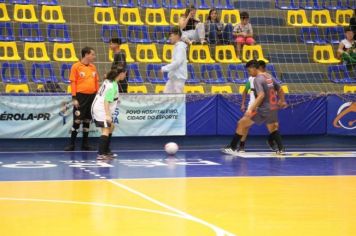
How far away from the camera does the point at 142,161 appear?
46.3 ft

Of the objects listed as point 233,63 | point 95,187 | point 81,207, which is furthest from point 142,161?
point 233,63

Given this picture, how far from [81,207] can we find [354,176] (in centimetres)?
538

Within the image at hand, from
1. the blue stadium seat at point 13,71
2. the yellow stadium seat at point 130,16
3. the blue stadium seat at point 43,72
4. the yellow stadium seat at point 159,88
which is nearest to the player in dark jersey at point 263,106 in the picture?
the yellow stadium seat at point 159,88

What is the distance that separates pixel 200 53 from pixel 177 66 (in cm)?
395

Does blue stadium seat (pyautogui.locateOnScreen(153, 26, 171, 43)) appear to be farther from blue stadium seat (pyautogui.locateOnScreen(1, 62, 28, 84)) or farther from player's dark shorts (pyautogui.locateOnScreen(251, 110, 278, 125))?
player's dark shorts (pyautogui.locateOnScreen(251, 110, 278, 125))

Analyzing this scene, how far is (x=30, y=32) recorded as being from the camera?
1994 centimetres

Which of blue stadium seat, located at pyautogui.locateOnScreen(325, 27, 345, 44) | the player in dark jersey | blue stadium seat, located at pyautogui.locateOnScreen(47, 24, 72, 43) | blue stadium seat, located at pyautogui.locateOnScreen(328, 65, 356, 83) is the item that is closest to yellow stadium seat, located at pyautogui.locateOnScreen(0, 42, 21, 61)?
blue stadium seat, located at pyautogui.locateOnScreen(47, 24, 72, 43)

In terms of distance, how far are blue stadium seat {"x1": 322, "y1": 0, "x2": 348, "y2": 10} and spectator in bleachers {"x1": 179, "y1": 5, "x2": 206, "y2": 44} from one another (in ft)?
17.2

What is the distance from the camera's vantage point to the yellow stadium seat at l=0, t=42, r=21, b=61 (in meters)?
18.5

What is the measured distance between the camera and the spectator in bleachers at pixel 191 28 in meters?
19.5

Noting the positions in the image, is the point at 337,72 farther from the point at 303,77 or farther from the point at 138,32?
the point at 138,32

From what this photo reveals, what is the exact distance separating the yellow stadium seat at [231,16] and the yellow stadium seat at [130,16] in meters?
2.78

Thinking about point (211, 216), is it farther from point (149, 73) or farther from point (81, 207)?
point (149, 73)

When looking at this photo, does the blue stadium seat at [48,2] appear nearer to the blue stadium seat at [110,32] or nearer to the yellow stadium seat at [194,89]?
the blue stadium seat at [110,32]
